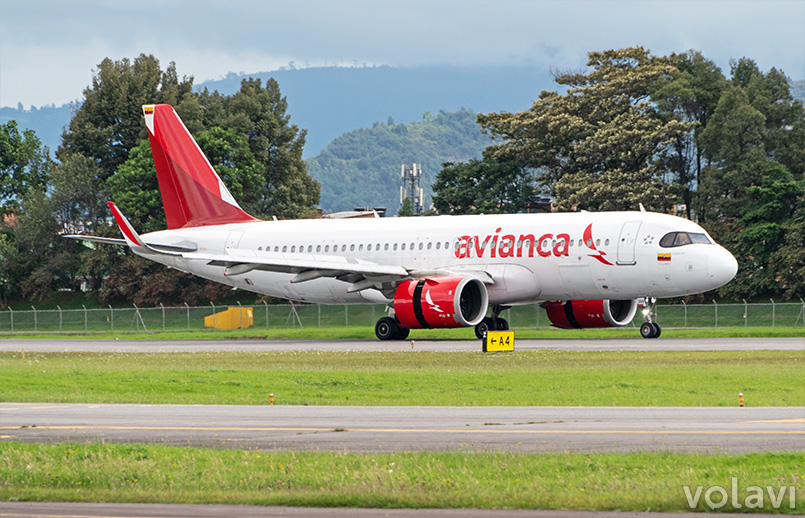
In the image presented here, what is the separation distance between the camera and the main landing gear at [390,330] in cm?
4378

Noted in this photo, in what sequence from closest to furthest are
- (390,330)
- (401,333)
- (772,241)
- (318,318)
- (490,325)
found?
(490,325) < (390,330) < (401,333) < (318,318) < (772,241)

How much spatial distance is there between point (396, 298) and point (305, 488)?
91.1 ft

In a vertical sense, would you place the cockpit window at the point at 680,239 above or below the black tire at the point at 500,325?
above

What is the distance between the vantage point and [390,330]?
144ft

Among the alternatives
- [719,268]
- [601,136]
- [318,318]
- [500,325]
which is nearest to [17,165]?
[318,318]

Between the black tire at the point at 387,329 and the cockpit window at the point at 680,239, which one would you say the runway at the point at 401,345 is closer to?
the black tire at the point at 387,329

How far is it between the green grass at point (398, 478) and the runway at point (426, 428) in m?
1.06

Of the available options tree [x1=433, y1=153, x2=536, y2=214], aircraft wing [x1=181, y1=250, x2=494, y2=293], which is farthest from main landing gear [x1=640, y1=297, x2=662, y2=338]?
tree [x1=433, y1=153, x2=536, y2=214]

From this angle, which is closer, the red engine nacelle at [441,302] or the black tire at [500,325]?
the red engine nacelle at [441,302]

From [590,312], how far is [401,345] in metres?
8.30

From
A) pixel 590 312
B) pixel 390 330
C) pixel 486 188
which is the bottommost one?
pixel 390 330

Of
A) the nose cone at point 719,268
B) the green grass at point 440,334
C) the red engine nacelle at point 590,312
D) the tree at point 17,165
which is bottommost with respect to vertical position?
the green grass at point 440,334

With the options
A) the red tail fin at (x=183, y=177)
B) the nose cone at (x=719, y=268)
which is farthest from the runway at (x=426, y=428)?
the red tail fin at (x=183, y=177)

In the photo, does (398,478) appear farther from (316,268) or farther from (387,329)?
(387,329)
